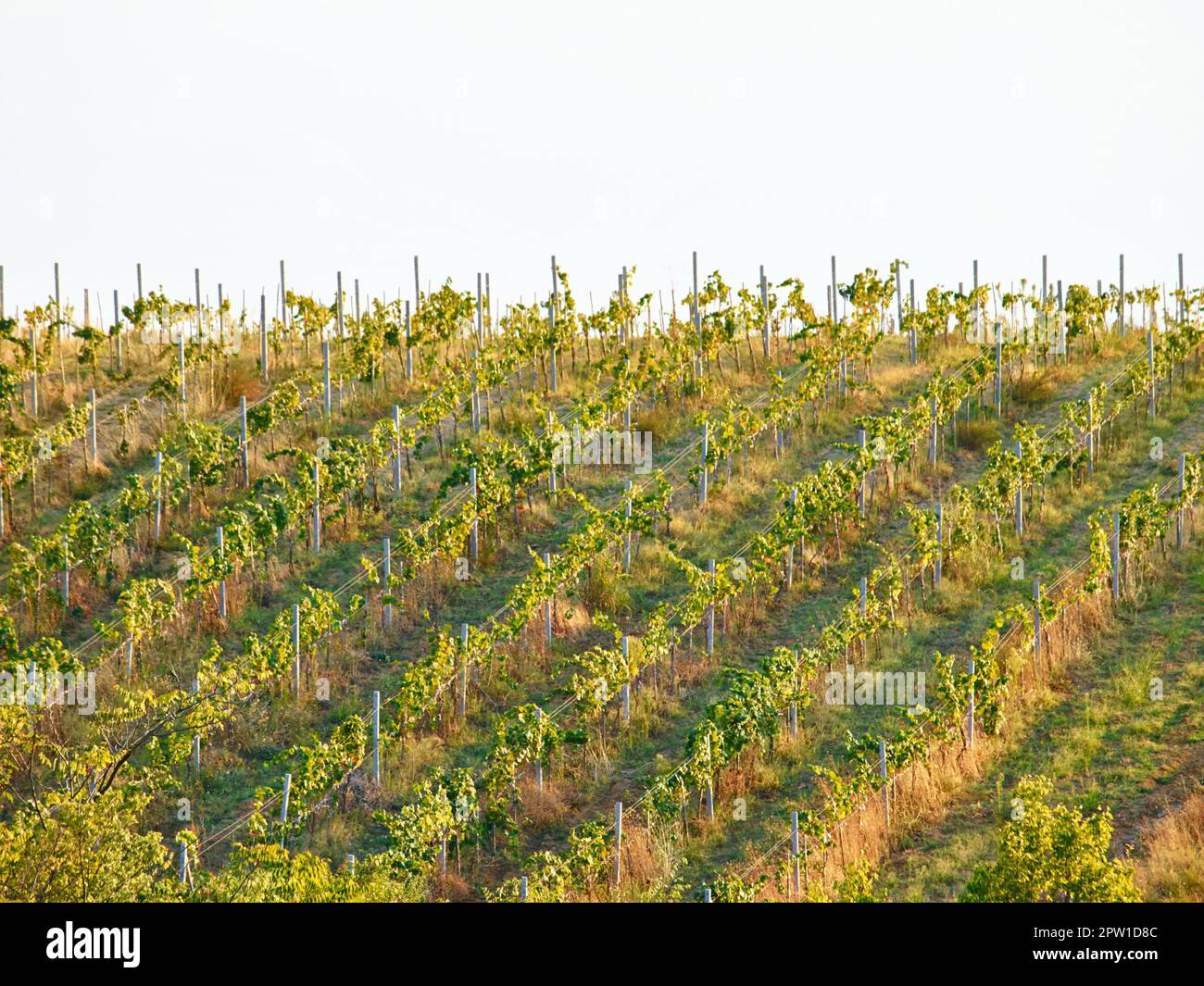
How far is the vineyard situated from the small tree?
0.11ft

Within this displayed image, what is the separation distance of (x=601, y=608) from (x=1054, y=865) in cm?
1057

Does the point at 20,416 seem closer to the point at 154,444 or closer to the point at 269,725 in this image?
the point at 154,444

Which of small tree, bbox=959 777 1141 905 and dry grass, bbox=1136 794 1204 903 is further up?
small tree, bbox=959 777 1141 905

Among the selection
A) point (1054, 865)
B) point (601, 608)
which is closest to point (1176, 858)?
point (1054, 865)

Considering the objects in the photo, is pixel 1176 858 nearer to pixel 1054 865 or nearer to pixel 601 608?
pixel 1054 865

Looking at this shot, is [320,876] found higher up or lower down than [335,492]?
lower down

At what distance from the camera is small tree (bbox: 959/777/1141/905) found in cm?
1139

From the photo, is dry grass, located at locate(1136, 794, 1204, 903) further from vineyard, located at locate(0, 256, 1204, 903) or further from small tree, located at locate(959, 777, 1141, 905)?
small tree, located at locate(959, 777, 1141, 905)

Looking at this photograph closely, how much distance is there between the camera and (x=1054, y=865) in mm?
11539

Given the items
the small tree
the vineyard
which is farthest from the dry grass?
the small tree

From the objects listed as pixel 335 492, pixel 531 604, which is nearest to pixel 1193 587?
pixel 531 604

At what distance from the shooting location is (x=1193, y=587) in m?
21.6
